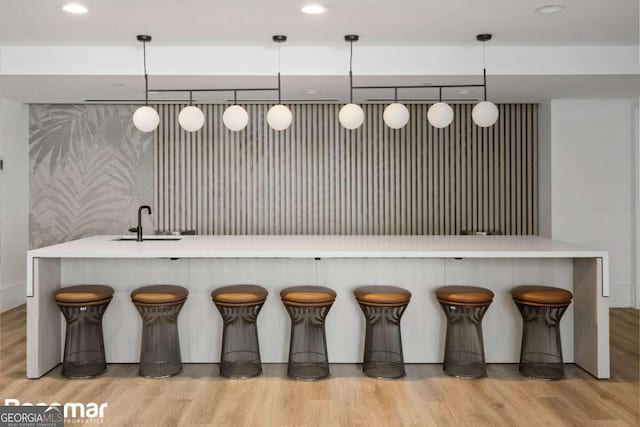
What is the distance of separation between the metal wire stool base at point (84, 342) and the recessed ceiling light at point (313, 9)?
2471 millimetres

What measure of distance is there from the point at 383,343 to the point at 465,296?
704 mm

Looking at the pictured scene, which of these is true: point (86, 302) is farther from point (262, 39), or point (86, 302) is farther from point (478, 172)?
point (478, 172)

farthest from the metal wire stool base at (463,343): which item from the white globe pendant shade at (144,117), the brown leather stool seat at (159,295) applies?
the white globe pendant shade at (144,117)

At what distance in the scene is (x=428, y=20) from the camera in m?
4.61

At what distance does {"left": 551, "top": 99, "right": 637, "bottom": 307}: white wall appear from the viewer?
6820 millimetres

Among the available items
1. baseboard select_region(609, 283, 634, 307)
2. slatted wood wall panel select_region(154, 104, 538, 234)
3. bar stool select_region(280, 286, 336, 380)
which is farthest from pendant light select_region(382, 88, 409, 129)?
baseboard select_region(609, 283, 634, 307)

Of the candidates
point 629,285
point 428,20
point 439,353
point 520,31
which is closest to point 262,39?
point 428,20

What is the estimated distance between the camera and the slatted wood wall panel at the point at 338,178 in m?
7.21

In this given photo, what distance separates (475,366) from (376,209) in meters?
3.09

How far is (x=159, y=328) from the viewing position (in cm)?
443

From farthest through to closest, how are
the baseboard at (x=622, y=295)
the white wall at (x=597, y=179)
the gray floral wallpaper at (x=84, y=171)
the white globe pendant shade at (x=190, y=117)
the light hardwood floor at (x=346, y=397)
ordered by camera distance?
1. the gray floral wallpaper at (x=84, y=171)
2. the baseboard at (x=622, y=295)
3. the white wall at (x=597, y=179)
4. the white globe pendant shade at (x=190, y=117)
5. the light hardwood floor at (x=346, y=397)

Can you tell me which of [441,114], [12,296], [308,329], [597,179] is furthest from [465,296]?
[12,296]

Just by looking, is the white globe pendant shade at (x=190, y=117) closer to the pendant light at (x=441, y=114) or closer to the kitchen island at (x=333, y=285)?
the kitchen island at (x=333, y=285)

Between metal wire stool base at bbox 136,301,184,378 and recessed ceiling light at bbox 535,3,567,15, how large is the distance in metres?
3.21
